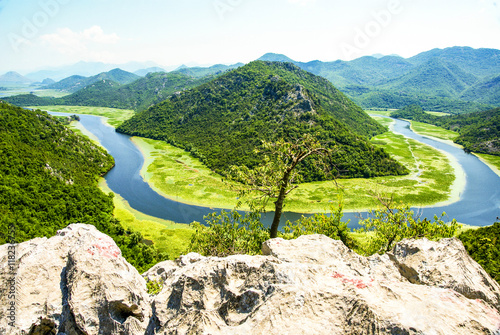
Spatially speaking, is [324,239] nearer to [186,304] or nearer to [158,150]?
[186,304]

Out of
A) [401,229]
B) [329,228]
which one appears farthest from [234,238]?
[401,229]

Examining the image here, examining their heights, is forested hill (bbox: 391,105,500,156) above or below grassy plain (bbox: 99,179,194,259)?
above

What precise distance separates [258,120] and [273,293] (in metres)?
101

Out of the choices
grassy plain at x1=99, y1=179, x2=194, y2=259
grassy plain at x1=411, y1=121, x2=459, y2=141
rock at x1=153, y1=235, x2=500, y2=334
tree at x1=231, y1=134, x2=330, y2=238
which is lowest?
grassy plain at x1=99, y1=179, x2=194, y2=259

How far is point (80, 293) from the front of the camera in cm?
885

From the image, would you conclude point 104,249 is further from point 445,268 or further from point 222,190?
point 222,190

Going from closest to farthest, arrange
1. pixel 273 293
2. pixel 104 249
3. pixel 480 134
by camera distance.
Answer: pixel 273 293
pixel 104 249
pixel 480 134

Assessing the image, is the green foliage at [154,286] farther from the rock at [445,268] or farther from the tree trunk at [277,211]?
the rock at [445,268]

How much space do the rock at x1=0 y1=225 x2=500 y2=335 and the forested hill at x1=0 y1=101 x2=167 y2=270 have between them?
2072cm

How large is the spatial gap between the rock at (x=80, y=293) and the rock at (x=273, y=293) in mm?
34

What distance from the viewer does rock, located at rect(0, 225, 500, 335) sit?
5.40 meters

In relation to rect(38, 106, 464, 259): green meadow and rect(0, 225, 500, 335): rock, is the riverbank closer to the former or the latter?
rect(38, 106, 464, 259): green meadow

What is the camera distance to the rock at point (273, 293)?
17.7 feet

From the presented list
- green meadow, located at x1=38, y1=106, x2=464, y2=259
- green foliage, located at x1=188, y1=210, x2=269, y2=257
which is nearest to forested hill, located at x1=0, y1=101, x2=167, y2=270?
green meadow, located at x1=38, y1=106, x2=464, y2=259
